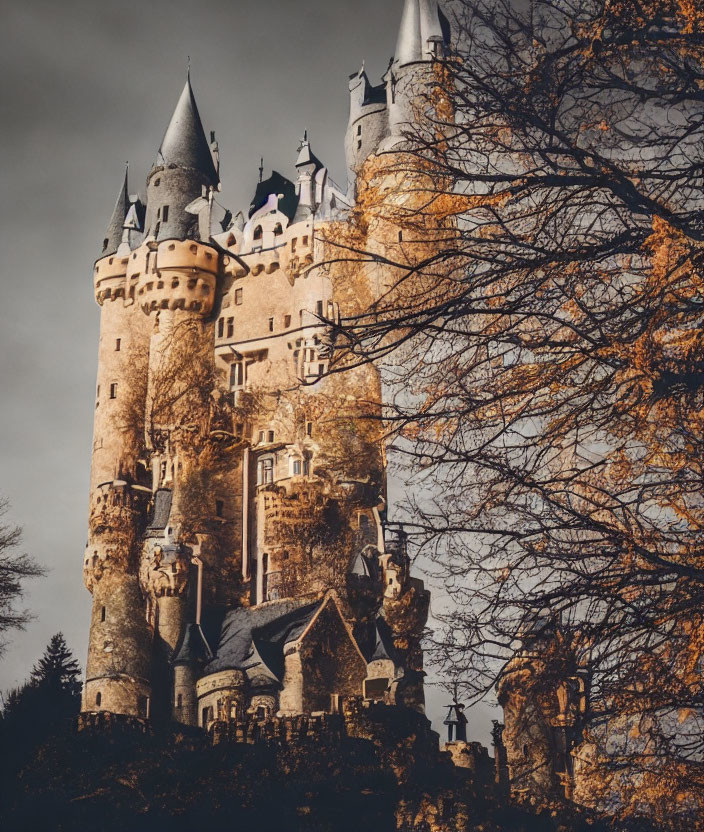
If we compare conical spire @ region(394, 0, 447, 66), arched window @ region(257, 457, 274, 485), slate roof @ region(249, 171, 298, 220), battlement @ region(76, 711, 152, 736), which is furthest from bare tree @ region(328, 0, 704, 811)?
slate roof @ region(249, 171, 298, 220)

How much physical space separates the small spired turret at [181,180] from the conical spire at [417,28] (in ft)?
37.0

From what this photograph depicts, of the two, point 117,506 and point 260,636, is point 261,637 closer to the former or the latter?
point 260,636

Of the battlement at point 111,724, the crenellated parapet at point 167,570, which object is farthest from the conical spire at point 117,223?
the battlement at point 111,724

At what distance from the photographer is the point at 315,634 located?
136 feet

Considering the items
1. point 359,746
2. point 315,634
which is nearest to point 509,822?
point 359,746

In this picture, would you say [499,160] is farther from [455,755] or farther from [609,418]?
[455,755]

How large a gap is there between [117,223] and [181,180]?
13.8 ft

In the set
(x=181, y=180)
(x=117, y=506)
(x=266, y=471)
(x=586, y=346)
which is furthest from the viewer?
(x=181, y=180)

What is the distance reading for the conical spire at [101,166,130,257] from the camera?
2191 inches

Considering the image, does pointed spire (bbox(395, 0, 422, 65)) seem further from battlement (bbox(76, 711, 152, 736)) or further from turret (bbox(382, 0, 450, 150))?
battlement (bbox(76, 711, 152, 736))

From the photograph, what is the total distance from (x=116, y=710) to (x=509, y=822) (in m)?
18.8

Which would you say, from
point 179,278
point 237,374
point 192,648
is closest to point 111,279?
point 179,278

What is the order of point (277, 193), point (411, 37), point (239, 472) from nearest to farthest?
1. point (239, 472)
2. point (411, 37)
3. point (277, 193)

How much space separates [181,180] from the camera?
5544cm
